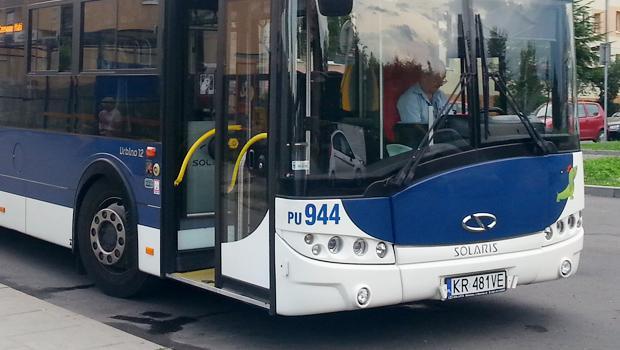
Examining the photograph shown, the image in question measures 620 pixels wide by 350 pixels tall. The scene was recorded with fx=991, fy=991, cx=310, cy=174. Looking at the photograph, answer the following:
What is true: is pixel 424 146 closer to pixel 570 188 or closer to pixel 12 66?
pixel 570 188

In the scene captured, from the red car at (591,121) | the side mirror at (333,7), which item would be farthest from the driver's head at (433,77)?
the red car at (591,121)

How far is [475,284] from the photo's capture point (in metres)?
7.00

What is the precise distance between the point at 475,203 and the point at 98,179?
11.8ft

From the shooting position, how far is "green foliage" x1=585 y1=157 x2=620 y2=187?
1936cm

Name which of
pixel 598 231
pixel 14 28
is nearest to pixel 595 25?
pixel 598 231

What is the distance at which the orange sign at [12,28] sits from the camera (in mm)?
10384

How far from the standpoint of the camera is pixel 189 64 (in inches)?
314

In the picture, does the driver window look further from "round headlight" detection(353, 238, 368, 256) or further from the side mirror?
"round headlight" detection(353, 238, 368, 256)

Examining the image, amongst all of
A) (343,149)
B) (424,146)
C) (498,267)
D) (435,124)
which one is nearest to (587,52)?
(498,267)

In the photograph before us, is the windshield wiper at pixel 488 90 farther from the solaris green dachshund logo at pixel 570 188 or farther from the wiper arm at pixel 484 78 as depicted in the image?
the solaris green dachshund logo at pixel 570 188

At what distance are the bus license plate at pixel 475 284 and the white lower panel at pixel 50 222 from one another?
396 centimetres

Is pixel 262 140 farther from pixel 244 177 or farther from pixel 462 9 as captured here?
pixel 462 9

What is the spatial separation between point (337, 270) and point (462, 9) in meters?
2.06

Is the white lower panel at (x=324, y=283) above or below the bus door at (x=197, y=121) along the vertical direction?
below
